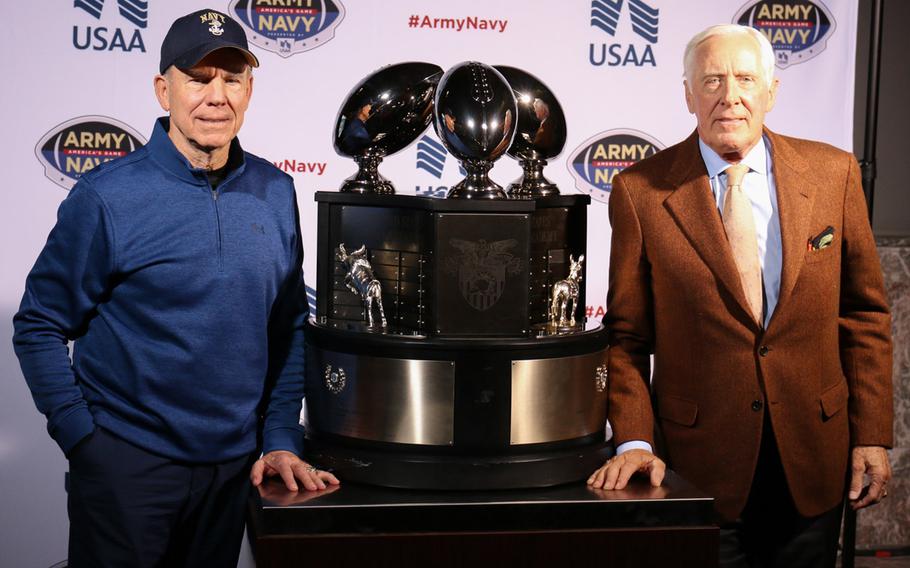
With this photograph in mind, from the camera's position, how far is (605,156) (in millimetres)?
3893

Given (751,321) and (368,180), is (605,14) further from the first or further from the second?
(751,321)

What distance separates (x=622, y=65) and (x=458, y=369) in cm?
202

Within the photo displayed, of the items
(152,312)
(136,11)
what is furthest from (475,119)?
(136,11)

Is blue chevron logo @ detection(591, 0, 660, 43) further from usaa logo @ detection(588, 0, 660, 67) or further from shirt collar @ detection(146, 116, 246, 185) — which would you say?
shirt collar @ detection(146, 116, 246, 185)

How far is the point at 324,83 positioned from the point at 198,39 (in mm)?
1543

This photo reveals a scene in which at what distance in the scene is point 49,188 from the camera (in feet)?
11.9

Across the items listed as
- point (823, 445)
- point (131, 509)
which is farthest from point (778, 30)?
point (131, 509)

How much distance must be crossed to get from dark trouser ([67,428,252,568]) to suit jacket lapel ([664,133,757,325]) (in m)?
1.09

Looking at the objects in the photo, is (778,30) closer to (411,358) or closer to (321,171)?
(321,171)

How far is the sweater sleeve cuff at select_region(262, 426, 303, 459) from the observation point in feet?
7.45

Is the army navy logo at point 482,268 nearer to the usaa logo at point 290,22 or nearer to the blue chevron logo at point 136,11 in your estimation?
the usaa logo at point 290,22

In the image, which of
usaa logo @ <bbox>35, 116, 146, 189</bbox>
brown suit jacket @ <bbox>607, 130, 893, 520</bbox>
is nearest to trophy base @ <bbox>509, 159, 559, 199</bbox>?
brown suit jacket @ <bbox>607, 130, 893, 520</bbox>

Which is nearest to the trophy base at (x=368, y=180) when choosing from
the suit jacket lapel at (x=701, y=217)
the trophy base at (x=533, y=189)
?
the trophy base at (x=533, y=189)

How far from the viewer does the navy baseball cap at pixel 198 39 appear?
7.15 ft
